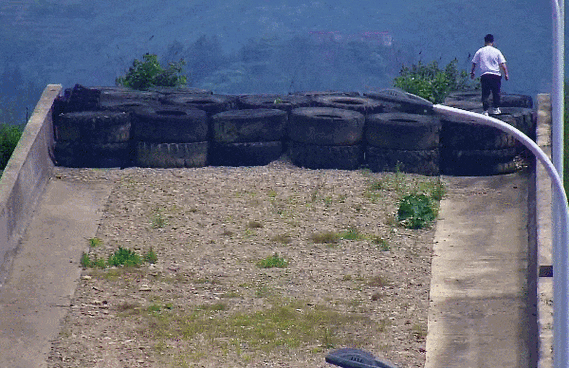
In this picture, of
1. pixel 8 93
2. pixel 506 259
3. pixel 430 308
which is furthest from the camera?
pixel 8 93

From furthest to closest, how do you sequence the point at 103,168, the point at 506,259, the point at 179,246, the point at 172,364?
the point at 103,168, the point at 179,246, the point at 506,259, the point at 172,364

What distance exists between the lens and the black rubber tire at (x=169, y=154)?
17.1 m

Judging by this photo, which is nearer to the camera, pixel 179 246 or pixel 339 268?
pixel 339 268

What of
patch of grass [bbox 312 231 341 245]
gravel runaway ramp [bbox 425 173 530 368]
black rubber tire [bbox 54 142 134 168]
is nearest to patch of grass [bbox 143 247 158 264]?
patch of grass [bbox 312 231 341 245]

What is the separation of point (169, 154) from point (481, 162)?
16.5 ft

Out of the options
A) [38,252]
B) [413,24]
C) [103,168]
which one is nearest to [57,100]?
[103,168]

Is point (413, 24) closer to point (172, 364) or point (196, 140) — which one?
point (196, 140)

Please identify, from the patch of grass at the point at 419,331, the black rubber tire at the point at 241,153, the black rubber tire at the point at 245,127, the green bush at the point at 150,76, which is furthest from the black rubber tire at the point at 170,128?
the patch of grass at the point at 419,331

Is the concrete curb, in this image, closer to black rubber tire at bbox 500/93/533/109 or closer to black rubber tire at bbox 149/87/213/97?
black rubber tire at bbox 500/93/533/109

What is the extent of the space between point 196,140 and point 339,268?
529cm

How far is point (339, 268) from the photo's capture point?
41.7 feet

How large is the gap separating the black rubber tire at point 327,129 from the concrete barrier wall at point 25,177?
4.02m

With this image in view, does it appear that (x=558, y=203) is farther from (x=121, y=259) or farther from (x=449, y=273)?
(x=121, y=259)

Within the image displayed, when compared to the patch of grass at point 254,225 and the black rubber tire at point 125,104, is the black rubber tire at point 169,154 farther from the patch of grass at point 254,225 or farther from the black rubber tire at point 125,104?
the patch of grass at point 254,225
